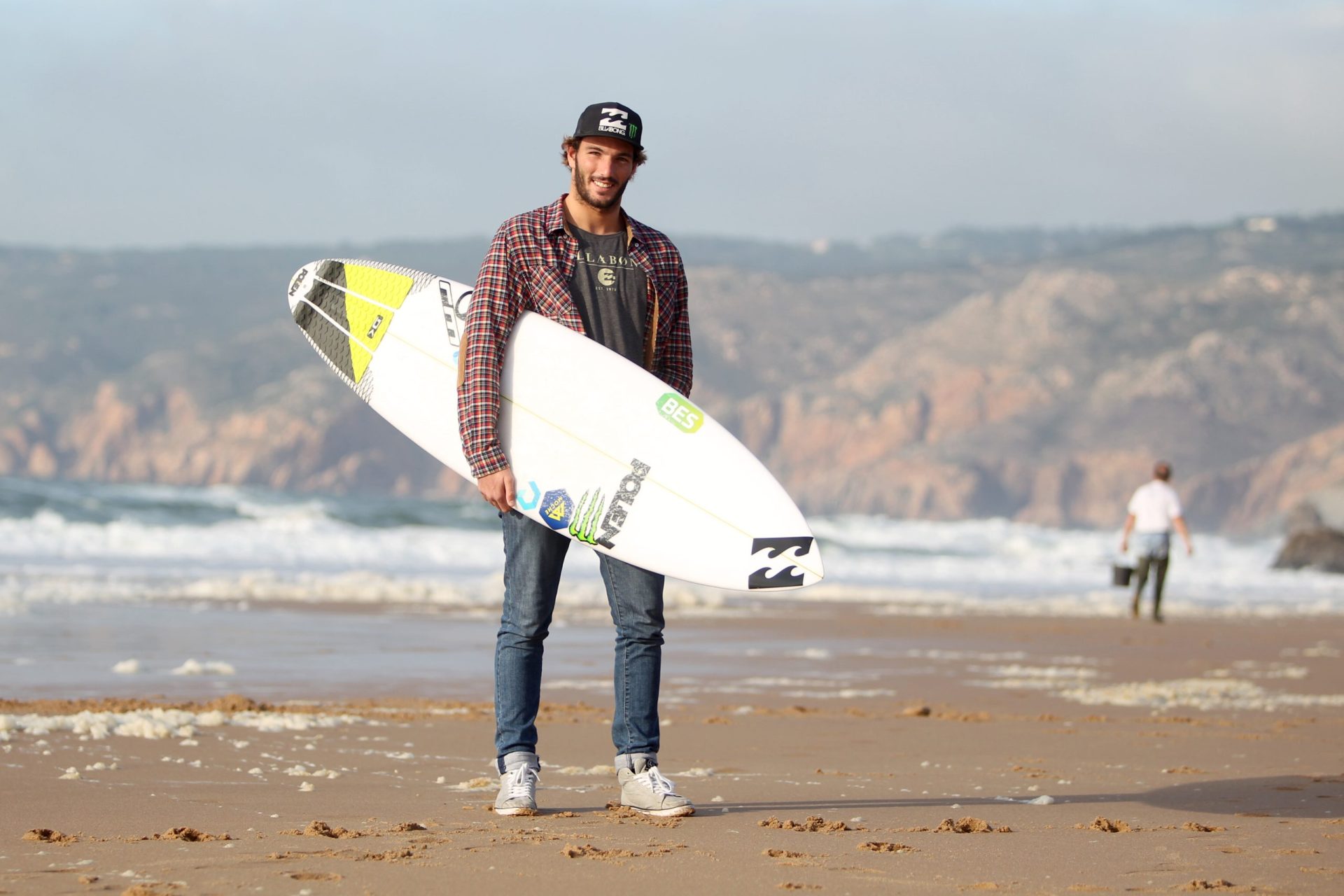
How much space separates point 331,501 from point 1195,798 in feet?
109

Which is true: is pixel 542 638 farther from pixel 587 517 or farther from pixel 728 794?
pixel 728 794

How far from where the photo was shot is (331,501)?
35500 mm

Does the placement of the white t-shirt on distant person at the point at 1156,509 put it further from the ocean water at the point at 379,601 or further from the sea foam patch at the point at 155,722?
the sea foam patch at the point at 155,722

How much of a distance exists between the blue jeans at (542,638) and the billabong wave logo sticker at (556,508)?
0.09 feet

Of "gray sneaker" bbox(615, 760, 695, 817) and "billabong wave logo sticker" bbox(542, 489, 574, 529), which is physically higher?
"billabong wave logo sticker" bbox(542, 489, 574, 529)

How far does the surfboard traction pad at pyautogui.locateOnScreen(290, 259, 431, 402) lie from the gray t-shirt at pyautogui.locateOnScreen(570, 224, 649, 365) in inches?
32.5

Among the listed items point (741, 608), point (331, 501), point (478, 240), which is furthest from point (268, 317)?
point (741, 608)

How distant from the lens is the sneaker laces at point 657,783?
3455 millimetres

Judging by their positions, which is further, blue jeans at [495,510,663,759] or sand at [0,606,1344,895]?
blue jeans at [495,510,663,759]

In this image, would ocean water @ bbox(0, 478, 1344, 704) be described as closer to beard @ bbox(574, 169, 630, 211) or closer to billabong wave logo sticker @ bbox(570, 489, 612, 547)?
billabong wave logo sticker @ bbox(570, 489, 612, 547)

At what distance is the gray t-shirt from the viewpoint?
364cm

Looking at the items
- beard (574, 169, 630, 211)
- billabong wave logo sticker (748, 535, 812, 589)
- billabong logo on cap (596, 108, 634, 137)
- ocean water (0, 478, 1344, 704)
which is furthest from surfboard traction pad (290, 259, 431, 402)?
ocean water (0, 478, 1344, 704)

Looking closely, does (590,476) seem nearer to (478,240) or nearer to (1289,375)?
(1289,375)

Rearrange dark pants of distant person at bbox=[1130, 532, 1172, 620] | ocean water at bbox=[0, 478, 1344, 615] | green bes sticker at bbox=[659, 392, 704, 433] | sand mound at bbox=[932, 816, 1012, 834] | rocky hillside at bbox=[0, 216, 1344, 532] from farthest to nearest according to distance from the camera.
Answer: rocky hillside at bbox=[0, 216, 1344, 532]
ocean water at bbox=[0, 478, 1344, 615]
dark pants of distant person at bbox=[1130, 532, 1172, 620]
green bes sticker at bbox=[659, 392, 704, 433]
sand mound at bbox=[932, 816, 1012, 834]
